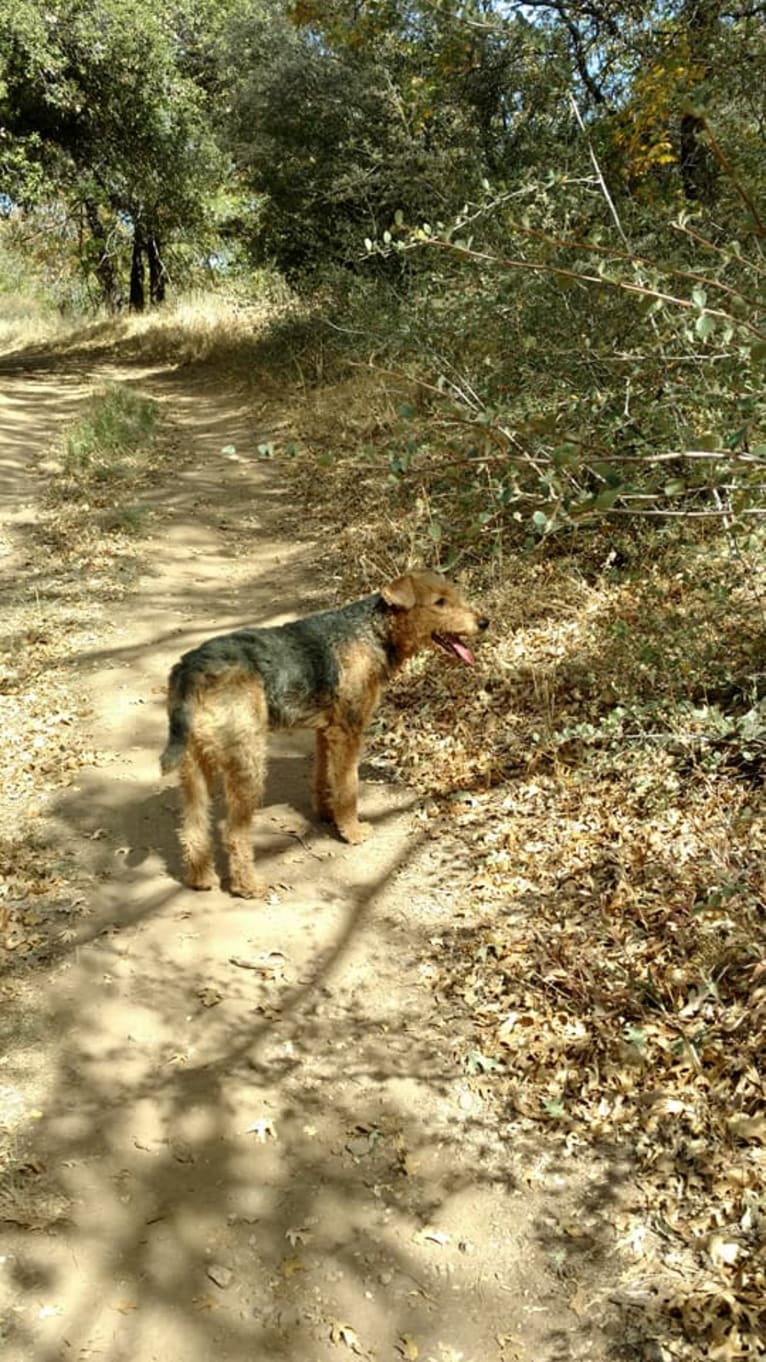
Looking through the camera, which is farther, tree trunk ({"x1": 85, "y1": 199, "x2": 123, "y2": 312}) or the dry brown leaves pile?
tree trunk ({"x1": 85, "y1": 199, "x2": 123, "y2": 312})

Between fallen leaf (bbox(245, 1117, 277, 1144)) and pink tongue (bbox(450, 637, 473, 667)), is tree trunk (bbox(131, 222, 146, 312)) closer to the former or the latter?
pink tongue (bbox(450, 637, 473, 667))

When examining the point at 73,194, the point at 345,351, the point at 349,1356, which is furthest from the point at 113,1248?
the point at 73,194

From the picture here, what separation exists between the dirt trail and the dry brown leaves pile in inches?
10.2

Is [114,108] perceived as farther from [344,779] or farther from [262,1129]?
[262,1129]

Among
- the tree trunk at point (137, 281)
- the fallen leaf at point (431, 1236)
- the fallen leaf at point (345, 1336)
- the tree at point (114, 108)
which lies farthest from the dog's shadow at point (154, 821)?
the tree trunk at point (137, 281)

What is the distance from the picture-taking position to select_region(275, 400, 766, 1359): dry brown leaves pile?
302 centimetres

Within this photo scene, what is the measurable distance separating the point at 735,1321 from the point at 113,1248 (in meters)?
1.90

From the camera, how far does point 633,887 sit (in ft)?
13.8

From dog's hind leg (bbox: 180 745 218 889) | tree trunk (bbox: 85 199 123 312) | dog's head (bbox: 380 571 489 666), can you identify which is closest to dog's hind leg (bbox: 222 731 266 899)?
dog's hind leg (bbox: 180 745 218 889)

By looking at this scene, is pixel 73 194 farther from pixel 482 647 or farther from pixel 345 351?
pixel 482 647

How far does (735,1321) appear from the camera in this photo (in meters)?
2.63

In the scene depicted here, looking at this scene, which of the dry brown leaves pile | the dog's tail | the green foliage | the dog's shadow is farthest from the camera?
the green foliage

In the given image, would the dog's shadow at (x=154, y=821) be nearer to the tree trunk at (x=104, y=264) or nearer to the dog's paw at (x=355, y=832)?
the dog's paw at (x=355, y=832)

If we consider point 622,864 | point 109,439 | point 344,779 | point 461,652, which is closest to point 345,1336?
point 622,864
